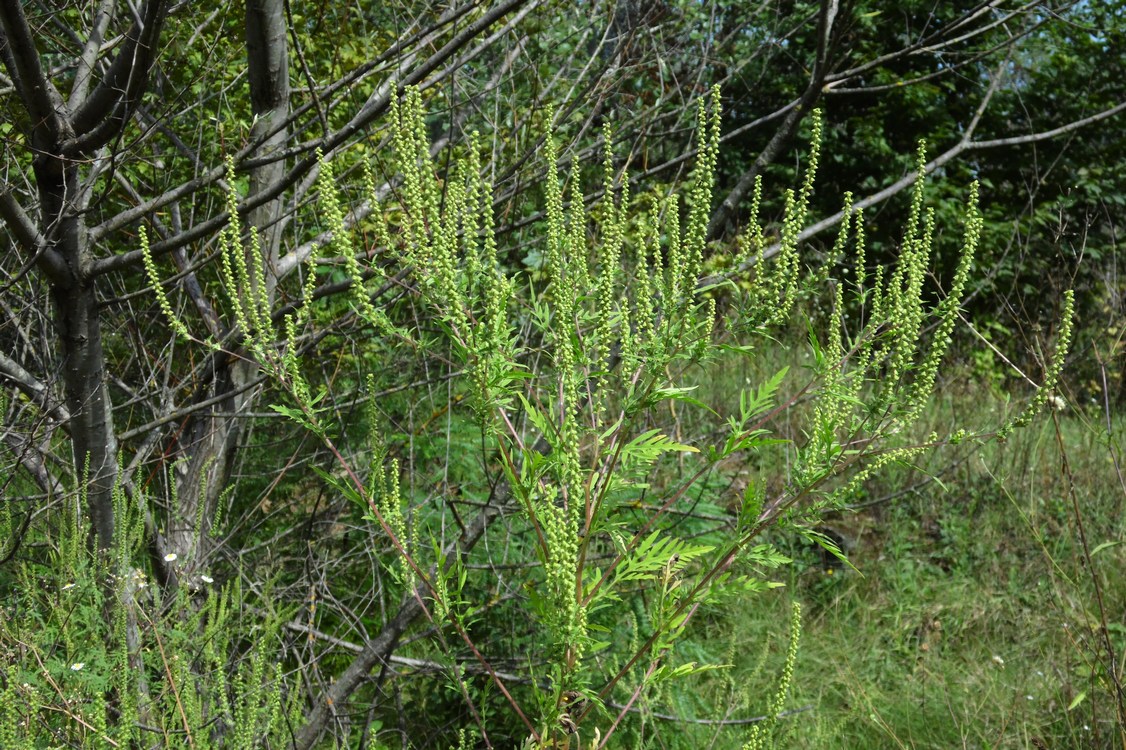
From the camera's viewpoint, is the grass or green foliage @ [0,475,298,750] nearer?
green foliage @ [0,475,298,750]

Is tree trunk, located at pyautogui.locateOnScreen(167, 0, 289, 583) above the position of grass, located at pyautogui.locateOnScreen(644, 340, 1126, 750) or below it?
above

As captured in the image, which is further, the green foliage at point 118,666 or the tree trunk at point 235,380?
the tree trunk at point 235,380

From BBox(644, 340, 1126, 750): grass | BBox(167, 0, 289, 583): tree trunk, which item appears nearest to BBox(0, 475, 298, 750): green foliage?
BBox(167, 0, 289, 583): tree trunk

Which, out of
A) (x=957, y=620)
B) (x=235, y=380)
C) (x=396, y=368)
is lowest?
(x=957, y=620)

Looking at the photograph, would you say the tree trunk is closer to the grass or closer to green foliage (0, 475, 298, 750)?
green foliage (0, 475, 298, 750)

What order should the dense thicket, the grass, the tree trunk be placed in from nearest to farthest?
the dense thicket < the tree trunk < the grass

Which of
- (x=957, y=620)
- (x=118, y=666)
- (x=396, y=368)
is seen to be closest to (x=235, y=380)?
(x=118, y=666)

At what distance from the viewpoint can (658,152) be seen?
6.48m

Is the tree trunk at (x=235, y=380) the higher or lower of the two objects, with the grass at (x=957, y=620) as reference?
higher

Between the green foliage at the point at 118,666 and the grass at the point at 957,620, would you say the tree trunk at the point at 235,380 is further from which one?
the grass at the point at 957,620

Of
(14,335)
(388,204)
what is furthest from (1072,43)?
(14,335)

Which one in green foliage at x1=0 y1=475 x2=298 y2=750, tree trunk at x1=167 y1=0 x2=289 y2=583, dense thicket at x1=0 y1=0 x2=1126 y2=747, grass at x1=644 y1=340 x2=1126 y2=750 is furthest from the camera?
grass at x1=644 y1=340 x2=1126 y2=750

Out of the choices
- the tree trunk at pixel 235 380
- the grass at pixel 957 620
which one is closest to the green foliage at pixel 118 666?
the tree trunk at pixel 235 380

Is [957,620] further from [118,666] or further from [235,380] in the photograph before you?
[118,666]
